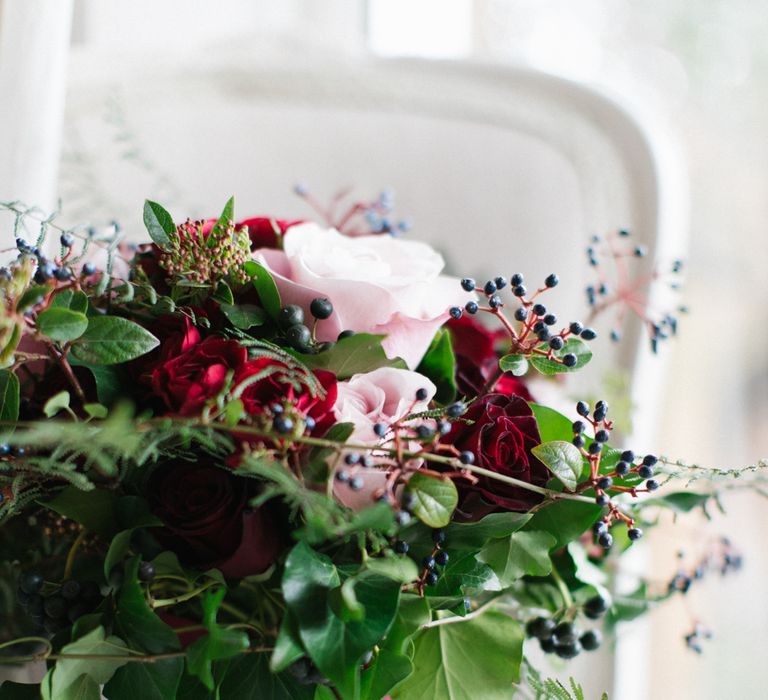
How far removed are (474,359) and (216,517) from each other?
19 centimetres

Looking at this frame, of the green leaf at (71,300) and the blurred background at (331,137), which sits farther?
the blurred background at (331,137)

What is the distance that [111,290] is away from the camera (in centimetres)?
42

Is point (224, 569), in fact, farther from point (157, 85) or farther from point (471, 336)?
point (157, 85)

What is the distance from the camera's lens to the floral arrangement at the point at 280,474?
0.36 meters

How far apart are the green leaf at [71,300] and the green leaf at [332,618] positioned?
146 millimetres

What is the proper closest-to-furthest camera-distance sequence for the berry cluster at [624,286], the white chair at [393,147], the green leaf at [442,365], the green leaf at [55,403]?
1. the green leaf at [55,403]
2. the green leaf at [442,365]
3. the berry cluster at [624,286]
4. the white chair at [393,147]

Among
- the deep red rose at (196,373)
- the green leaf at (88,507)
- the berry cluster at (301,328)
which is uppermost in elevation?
the berry cluster at (301,328)

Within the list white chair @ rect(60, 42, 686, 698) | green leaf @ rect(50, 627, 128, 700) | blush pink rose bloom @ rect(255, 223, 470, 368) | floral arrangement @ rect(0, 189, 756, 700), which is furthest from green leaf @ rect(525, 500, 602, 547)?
white chair @ rect(60, 42, 686, 698)

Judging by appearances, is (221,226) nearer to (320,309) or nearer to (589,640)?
(320,309)

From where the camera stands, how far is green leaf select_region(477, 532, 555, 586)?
1.38ft

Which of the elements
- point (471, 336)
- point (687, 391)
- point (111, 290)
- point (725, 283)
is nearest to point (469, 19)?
point (725, 283)

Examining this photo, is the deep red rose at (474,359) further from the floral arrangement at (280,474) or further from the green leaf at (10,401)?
the green leaf at (10,401)

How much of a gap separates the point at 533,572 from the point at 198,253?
0.75 ft

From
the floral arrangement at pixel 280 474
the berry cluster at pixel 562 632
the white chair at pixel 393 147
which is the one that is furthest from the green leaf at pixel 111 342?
the white chair at pixel 393 147
